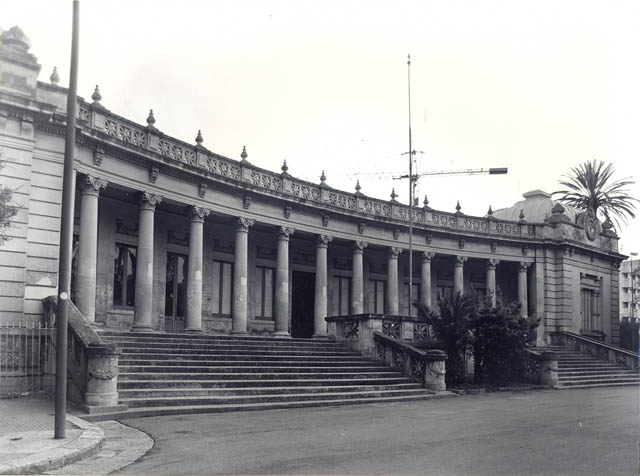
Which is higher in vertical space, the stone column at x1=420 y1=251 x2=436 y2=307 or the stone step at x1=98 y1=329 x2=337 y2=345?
the stone column at x1=420 y1=251 x2=436 y2=307

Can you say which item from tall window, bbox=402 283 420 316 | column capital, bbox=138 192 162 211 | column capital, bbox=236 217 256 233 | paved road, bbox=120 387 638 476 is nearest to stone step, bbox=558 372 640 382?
tall window, bbox=402 283 420 316

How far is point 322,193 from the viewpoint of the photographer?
89.8 feet

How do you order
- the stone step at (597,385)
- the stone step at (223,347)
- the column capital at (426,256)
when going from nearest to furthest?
the stone step at (223,347) → the stone step at (597,385) → the column capital at (426,256)

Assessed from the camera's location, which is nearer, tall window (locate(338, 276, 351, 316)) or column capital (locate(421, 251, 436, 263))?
tall window (locate(338, 276, 351, 316))

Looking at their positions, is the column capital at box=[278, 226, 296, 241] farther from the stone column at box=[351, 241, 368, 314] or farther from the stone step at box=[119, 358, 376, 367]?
the stone step at box=[119, 358, 376, 367]

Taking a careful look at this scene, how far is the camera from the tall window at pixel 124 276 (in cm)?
2266

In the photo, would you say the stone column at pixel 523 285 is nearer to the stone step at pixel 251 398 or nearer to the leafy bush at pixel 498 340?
the leafy bush at pixel 498 340

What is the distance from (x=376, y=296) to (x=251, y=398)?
1870 cm

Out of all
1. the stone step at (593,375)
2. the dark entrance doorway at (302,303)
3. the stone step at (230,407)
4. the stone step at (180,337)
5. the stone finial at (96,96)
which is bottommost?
the stone step at (593,375)

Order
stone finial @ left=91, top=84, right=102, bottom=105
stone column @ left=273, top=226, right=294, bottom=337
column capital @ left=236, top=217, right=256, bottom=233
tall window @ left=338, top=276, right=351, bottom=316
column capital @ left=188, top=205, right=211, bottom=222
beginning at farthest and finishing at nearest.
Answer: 1. tall window @ left=338, top=276, right=351, bottom=316
2. stone column @ left=273, top=226, right=294, bottom=337
3. column capital @ left=236, top=217, right=256, bottom=233
4. column capital @ left=188, top=205, right=211, bottom=222
5. stone finial @ left=91, top=84, right=102, bottom=105

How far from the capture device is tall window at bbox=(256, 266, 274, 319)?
2808cm

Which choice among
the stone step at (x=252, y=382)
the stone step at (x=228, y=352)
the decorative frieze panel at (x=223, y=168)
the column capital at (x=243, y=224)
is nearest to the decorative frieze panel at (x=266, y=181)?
the decorative frieze panel at (x=223, y=168)

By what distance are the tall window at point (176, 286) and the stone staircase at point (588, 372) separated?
14.1 metres

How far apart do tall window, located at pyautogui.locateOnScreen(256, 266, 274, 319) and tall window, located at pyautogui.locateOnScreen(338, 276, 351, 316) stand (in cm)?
424
